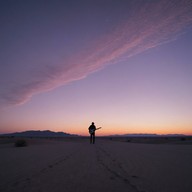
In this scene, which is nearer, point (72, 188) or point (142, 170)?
point (72, 188)

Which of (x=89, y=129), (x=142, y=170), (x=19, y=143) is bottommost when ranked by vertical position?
(x=142, y=170)

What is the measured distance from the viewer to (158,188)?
3.84 meters

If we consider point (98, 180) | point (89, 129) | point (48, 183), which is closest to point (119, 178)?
point (98, 180)

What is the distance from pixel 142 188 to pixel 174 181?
851 millimetres

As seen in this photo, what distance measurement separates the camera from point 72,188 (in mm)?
3953

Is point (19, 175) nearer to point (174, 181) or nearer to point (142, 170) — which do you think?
point (142, 170)

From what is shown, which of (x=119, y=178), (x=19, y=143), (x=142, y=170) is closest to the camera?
(x=119, y=178)

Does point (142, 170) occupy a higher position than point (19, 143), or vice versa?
point (19, 143)

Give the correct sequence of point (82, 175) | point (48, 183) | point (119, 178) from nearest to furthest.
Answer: point (48, 183)
point (119, 178)
point (82, 175)

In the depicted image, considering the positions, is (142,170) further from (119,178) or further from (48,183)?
(48,183)

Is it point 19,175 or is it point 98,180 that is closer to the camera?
point 98,180

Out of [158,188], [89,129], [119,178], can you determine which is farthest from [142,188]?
[89,129]

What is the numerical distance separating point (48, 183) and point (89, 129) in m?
18.4

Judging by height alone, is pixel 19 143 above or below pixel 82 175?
above
